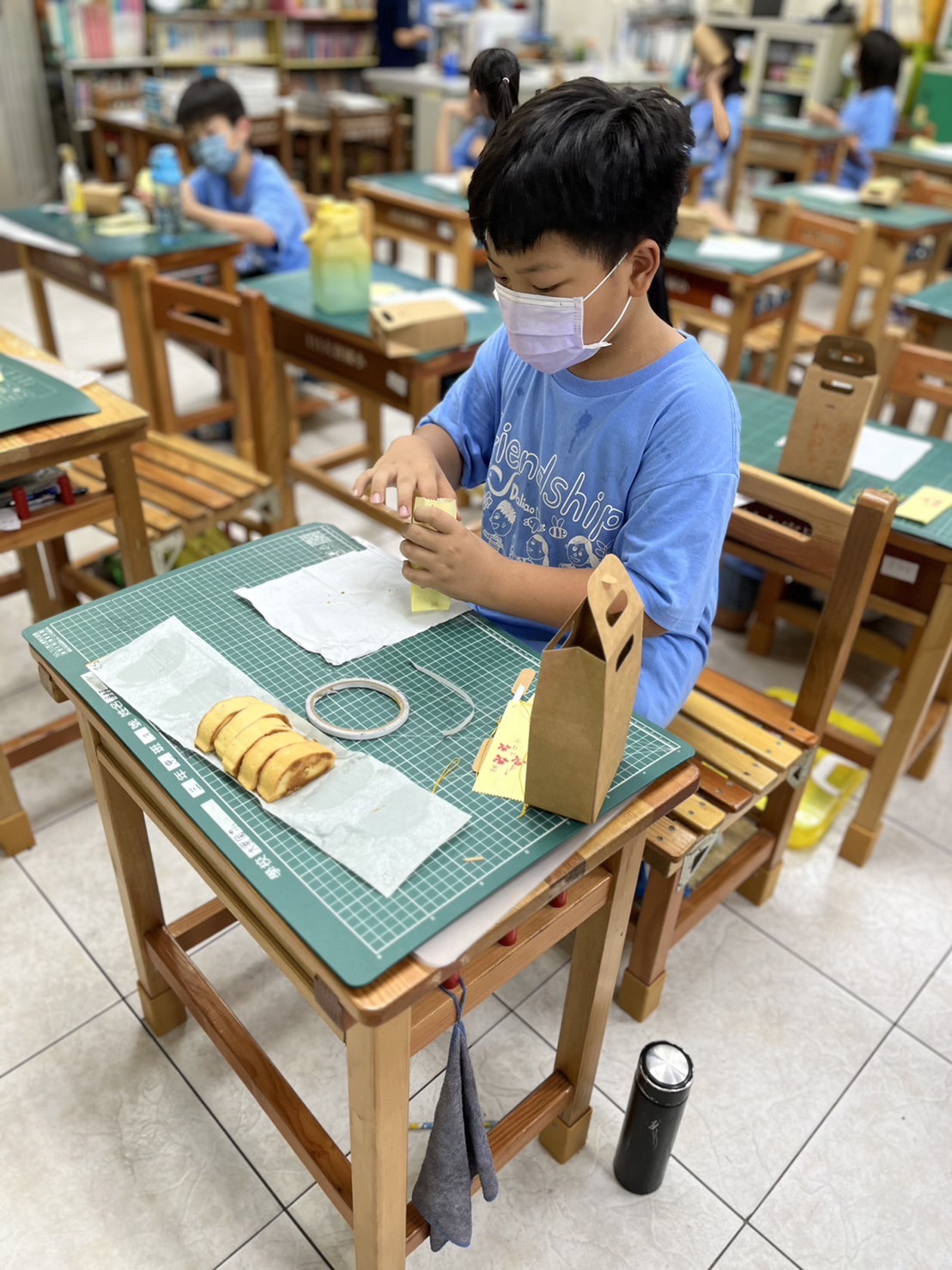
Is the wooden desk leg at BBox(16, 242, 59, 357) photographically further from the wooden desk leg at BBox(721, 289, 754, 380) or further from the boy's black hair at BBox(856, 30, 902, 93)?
the boy's black hair at BBox(856, 30, 902, 93)

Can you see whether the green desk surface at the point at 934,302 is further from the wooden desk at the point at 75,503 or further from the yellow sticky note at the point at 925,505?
the wooden desk at the point at 75,503

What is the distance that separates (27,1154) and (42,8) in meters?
6.36

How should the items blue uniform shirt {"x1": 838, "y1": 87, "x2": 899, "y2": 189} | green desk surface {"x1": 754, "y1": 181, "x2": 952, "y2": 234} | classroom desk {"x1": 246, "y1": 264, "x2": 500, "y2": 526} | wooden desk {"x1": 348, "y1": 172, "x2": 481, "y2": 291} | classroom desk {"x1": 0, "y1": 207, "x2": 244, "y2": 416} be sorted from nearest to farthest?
classroom desk {"x1": 246, "y1": 264, "x2": 500, "y2": 526}, classroom desk {"x1": 0, "y1": 207, "x2": 244, "y2": 416}, wooden desk {"x1": 348, "y1": 172, "x2": 481, "y2": 291}, green desk surface {"x1": 754, "y1": 181, "x2": 952, "y2": 234}, blue uniform shirt {"x1": 838, "y1": 87, "x2": 899, "y2": 189}

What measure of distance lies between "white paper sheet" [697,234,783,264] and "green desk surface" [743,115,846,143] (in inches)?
97.2

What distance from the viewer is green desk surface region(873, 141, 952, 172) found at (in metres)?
4.82

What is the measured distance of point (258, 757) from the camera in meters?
0.92

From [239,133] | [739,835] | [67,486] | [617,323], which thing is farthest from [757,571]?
[239,133]

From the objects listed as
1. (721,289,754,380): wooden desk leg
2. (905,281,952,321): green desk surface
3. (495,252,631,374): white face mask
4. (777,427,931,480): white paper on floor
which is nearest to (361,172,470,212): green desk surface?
(721,289,754,380): wooden desk leg

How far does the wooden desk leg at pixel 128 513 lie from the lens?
69.9 inches

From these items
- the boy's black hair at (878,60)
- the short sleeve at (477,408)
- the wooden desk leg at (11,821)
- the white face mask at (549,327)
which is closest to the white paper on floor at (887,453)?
the short sleeve at (477,408)

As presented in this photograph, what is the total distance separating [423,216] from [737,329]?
1382 millimetres

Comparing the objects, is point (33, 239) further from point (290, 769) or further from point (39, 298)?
point (290, 769)

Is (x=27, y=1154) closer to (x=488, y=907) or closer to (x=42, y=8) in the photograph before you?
(x=488, y=907)

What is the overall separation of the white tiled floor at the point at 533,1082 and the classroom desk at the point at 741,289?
5.94 feet
